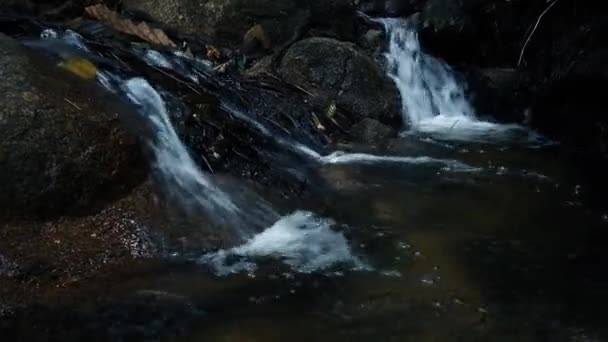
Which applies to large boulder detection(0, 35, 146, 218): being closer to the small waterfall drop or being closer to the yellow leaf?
the yellow leaf

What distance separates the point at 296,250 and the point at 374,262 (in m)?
0.59

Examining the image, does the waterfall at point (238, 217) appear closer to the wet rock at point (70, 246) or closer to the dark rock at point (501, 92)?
the wet rock at point (70, 246)

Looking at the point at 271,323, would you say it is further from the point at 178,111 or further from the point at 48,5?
the point at 48,5

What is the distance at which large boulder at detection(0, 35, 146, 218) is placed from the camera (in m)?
4.60

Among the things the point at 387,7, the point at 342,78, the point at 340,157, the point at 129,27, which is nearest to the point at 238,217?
the point at 340,157

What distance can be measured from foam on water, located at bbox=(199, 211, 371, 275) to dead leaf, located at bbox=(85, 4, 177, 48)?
12.0 ft

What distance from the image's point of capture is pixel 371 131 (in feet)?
24.4

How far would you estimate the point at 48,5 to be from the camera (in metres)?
8.07

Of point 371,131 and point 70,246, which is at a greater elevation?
point 371,131

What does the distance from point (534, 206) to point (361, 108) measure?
112 inches

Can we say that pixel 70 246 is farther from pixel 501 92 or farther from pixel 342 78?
pixel 501 92

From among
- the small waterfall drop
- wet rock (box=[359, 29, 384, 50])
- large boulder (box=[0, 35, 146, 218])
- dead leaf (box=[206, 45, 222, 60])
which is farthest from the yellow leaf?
wet rock (box=[359, 29, 384, 50])

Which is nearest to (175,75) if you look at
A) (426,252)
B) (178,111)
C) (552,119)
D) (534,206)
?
(178,111)

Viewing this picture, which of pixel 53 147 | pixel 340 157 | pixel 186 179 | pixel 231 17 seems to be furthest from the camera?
pixel 231 17
